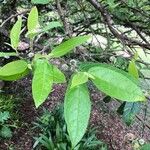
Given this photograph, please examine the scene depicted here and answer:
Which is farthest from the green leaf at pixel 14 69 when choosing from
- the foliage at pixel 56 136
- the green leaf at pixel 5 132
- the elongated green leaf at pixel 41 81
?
the green leaf at pixel 5 132

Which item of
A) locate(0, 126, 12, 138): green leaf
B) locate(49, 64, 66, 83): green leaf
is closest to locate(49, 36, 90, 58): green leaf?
locate(49, 64, 66, 83): green leaf

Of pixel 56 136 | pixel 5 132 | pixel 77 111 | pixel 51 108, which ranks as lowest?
pixel 51 108

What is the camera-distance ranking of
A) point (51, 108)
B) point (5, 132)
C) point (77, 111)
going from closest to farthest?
point (77, 111) < point (5, 132) < point (51, 108)

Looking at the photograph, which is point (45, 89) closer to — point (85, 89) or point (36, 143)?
point (85, 89)

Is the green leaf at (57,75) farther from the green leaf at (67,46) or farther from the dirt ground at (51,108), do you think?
the dirt ground at (51,108)

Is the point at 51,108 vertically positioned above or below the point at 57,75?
below

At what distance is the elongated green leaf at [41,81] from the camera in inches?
17.4

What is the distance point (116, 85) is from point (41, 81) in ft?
0.30

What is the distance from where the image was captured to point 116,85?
1.51 ft

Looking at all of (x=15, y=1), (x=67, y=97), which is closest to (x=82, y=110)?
(x=67, y=97)

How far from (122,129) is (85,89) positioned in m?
5.81

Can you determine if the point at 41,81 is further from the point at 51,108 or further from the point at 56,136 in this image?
the point at 51,108

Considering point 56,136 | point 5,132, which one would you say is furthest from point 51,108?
point 5,132

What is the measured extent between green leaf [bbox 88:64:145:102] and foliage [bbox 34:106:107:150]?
4.10m
